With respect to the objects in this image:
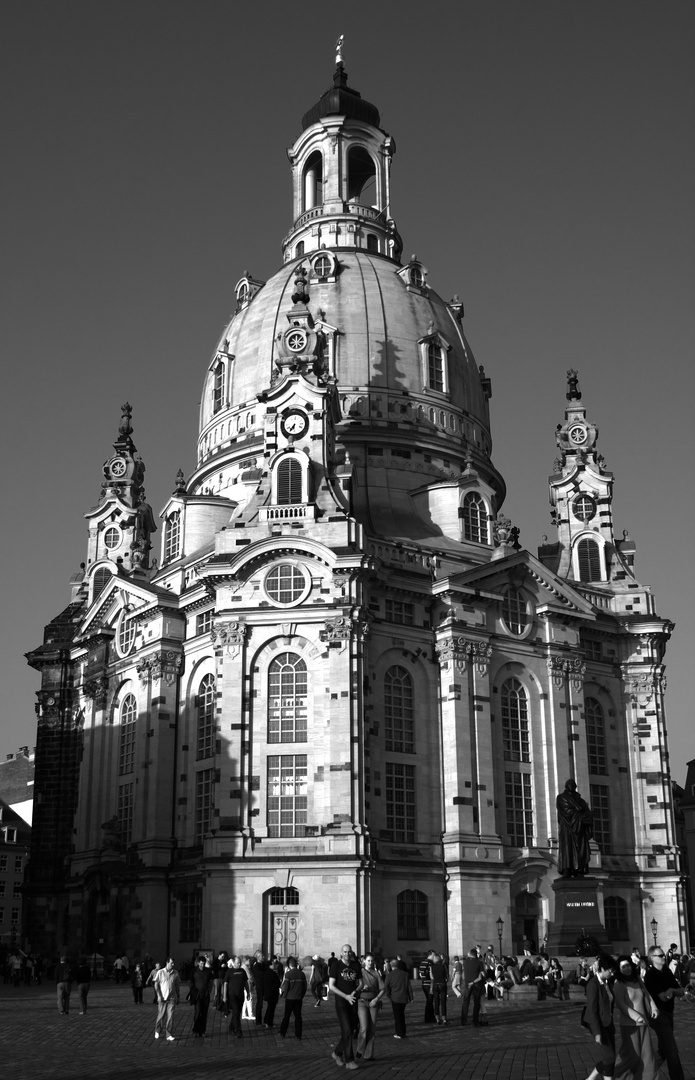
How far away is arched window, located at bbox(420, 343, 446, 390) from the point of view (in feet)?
267

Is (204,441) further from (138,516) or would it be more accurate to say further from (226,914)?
(226,914)

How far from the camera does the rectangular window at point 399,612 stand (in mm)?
66125

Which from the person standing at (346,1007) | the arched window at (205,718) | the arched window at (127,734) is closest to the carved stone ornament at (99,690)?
the arched window at (127,734)

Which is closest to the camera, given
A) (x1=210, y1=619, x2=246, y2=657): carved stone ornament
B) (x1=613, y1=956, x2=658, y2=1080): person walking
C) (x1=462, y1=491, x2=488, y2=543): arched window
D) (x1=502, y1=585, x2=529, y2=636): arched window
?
(x1=613, y1=956, x2=658, y2=1080): person walking

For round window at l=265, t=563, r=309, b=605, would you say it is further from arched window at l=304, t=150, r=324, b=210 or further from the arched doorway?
arched window at l=304, t=150, r=324, b=210

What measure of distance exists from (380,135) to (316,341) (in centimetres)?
3150

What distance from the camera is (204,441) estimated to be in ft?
277

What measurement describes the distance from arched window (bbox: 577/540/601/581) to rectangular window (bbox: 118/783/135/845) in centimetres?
3171

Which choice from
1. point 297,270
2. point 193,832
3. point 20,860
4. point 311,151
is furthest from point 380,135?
point 20,860

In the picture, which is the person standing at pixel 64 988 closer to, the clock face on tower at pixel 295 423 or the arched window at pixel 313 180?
the clock face on tower at pixel 295 423

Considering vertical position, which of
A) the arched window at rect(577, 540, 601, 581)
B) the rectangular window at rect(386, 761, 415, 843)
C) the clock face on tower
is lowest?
the rectangular window at rect(386, 761, 415, 843)

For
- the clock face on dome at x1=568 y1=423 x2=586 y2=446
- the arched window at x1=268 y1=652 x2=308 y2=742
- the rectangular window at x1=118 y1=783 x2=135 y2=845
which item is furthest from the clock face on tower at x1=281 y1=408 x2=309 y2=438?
the clock face on dome at x1=568 y1=423 x2=586 y2=446

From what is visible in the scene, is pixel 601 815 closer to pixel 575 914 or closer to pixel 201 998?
pixel 575 914

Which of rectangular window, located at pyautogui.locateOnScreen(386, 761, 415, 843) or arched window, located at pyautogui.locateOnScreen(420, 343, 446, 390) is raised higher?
arched window, located at pyautogui.locateOnScreen(420, 343, 446, 390)
